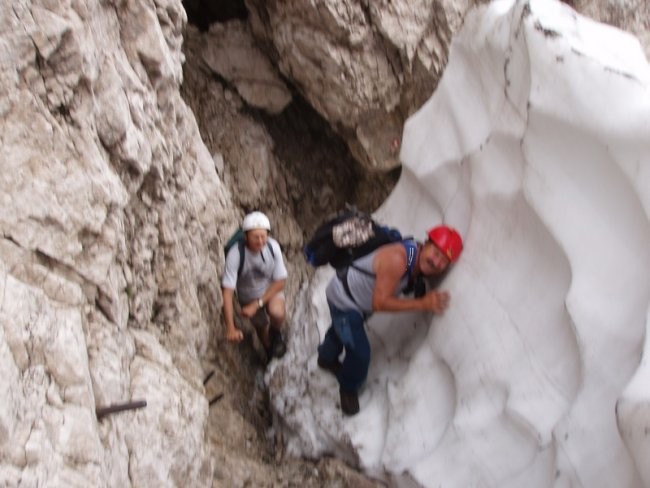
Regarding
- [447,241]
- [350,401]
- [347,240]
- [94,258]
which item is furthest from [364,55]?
[94,258]

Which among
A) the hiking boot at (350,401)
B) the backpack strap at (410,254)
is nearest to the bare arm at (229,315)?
the hiking boot at (350,401)

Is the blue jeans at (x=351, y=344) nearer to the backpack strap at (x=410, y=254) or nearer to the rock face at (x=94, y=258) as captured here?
the backpack strap at (x=410, y=254)

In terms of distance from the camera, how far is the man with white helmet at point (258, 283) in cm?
418

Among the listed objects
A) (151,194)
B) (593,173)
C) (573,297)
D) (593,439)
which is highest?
(593,173)

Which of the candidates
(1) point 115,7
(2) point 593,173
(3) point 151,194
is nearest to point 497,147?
(2) point 593,173

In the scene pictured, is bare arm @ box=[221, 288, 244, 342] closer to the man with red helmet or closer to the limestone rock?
the man with red helmet

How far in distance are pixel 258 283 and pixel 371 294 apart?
3.06ft

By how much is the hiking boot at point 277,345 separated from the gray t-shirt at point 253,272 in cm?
37

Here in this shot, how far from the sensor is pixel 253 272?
4.38 metres

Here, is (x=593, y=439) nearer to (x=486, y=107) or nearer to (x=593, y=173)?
(x=593, y=173)

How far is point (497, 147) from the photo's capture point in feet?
11.9

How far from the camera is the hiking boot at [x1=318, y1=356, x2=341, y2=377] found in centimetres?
422

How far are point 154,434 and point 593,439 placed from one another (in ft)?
6.30

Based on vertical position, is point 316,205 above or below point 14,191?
below
